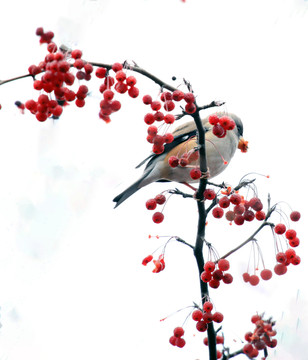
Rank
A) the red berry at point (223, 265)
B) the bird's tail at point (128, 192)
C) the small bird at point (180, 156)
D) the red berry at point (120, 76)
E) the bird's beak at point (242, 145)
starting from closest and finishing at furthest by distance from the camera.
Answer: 1. the red berry at point (120, 76)
2. the red berry at point (223, 265)
3. the bird's tail at point (128, 192)
4. the small bird at point (180, 156)
5. the bird's beak at point (242, 145)

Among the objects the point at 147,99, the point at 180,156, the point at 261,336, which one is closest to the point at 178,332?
the point at 261,336

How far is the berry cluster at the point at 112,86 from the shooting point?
165 centimetres

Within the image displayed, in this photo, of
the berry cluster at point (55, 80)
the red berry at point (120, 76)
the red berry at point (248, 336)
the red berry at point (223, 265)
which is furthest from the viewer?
the red berry at point (248, 336)

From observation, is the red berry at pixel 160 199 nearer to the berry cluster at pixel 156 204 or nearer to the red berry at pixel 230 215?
the berry cluster at pixel 156 204

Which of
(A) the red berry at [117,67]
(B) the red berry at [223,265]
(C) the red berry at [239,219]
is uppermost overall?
(A) the red berry at [117,67]

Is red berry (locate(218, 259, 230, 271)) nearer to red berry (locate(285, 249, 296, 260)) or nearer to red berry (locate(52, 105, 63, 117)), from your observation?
red berry (locate(285, 249, 296, 260))

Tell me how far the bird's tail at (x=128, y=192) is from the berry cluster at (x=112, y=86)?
869 mm

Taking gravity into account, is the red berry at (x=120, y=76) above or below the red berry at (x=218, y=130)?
above

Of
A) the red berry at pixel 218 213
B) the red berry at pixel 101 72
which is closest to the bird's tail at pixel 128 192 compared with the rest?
the red berry at pixel 218 213

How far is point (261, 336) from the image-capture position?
1969 millimetres

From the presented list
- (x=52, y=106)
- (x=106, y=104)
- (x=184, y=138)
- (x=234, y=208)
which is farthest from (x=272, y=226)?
(x=184, y=138)

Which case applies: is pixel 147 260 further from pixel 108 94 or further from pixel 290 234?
pixel 108 94

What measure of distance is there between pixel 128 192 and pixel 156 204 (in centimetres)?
60

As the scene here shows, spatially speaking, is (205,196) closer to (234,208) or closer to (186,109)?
(234,208)
